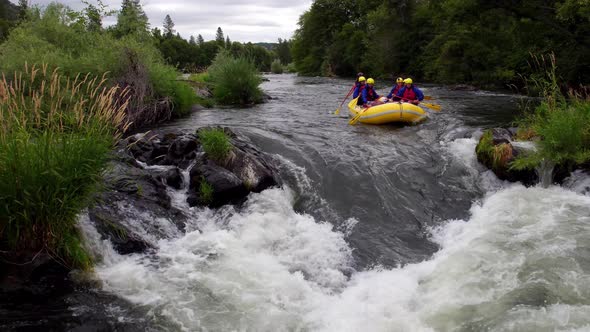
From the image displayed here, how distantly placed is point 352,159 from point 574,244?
4.07 meters

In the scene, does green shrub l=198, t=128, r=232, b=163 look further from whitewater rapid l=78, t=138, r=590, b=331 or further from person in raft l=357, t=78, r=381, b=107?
person in raft l=357, t=78, r=381, b=107

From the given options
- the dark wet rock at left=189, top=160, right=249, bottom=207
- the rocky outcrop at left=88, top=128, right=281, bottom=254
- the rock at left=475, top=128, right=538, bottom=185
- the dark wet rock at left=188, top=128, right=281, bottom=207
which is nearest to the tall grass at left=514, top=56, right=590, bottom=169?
the rock at left=475, top=128, right=538, bottom=185

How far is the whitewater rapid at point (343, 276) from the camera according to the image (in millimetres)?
3908

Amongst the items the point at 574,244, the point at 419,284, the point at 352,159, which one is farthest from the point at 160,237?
the point at 574,244

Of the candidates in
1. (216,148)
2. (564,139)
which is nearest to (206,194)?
(216,148)

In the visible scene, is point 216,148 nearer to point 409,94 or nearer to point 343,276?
point 343,276

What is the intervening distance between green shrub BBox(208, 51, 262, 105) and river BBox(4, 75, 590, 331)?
22.1 feet

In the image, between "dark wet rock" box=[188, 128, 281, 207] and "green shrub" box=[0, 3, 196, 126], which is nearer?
"dark wet rock" box=[188, 128, 281, 207]

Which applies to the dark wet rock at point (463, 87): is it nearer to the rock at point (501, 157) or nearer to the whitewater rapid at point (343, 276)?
the rock at point (501, 157)

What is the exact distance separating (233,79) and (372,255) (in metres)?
11.1

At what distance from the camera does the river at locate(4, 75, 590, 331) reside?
3.96 meters

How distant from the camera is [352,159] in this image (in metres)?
8.45

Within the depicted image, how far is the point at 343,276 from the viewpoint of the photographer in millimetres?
4957

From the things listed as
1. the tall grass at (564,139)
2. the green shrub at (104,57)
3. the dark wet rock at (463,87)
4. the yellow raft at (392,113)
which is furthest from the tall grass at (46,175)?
the dark wet rock at (463,87)
